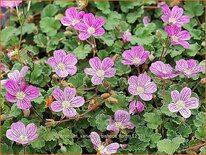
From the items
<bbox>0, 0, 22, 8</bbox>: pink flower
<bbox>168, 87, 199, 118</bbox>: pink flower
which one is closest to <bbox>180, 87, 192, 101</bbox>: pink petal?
<bbox>168, 87, 199, 118</bbox>: pink flower

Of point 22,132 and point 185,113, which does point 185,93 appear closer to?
point 185,113

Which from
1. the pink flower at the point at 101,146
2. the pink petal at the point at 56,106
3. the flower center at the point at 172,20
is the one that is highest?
the flower center at the point at 172,20

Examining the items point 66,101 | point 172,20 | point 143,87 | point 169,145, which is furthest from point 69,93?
point 172,20

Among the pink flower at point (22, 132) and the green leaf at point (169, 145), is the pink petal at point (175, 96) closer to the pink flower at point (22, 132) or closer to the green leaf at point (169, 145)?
the green leaf at point (169, 145)

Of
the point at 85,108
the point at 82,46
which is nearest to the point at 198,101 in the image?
the point at 85,108

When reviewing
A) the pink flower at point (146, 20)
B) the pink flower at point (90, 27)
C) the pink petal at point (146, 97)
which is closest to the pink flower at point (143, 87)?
the pink petal at point (146, 97)

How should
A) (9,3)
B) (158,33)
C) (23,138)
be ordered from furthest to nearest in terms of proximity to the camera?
(9,3), (158,33), (23,138)
